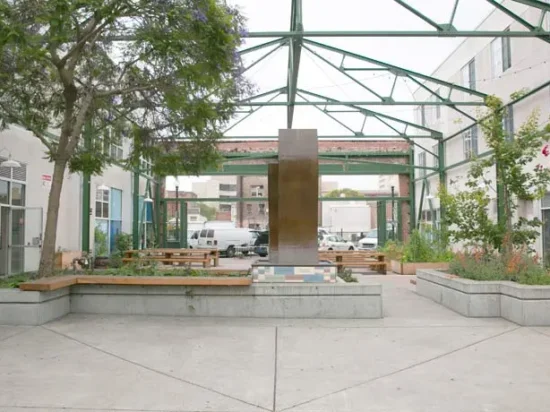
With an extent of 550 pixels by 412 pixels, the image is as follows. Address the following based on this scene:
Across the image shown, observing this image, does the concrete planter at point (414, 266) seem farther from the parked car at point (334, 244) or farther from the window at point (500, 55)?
the parked car at point (334, 244)

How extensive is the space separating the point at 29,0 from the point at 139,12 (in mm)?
1509

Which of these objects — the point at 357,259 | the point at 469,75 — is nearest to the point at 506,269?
the point at 357,259

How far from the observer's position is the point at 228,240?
105ft

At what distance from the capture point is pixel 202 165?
1116 cm

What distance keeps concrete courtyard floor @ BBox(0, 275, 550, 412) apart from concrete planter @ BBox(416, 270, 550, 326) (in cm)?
32

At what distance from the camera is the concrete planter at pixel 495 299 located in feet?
26.0

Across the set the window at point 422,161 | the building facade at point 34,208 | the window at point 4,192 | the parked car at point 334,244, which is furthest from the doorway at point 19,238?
the parked car at point 334,244

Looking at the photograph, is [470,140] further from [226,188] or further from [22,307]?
[226,188]

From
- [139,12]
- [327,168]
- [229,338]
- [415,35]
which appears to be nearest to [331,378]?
[229,338]

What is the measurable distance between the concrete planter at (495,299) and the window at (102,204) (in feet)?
51.0

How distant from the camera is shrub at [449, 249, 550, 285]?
28.8 feet

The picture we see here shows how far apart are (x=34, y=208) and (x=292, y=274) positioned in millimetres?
Answer: 9661

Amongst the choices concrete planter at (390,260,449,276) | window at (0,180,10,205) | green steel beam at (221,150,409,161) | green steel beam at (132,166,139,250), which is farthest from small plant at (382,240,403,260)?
window at (0,180,10,205)

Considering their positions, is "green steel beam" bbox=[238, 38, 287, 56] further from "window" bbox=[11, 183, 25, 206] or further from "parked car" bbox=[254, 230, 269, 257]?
"parked car" bbox=[254, 230, 269, 257]
